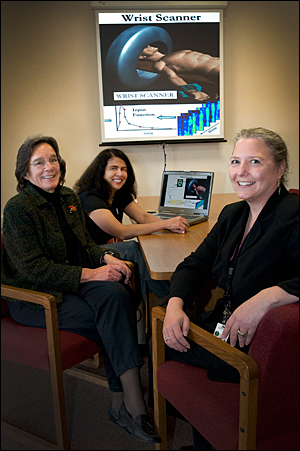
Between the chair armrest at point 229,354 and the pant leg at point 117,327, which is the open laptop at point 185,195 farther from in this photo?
the chair armrest at point 229,354

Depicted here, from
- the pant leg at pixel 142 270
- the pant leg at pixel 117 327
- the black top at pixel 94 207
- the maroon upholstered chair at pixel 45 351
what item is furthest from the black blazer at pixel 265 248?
the black top at pixel 94 207

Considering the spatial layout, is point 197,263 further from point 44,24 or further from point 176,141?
point 176,141

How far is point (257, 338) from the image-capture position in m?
0.59

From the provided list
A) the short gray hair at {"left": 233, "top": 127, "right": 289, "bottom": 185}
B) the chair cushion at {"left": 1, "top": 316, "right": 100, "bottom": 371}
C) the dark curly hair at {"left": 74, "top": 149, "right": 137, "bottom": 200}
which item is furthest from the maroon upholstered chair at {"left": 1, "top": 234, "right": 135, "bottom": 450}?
the dark curly hair at {"left": 74, "top": 149, "right": 137, "bottom": 200}

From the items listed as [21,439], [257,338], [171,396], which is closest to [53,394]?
[21,439]

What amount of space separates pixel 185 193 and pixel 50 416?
3.54 feet

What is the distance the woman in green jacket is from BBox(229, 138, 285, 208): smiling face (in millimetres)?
397

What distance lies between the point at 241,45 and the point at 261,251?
1.20ft

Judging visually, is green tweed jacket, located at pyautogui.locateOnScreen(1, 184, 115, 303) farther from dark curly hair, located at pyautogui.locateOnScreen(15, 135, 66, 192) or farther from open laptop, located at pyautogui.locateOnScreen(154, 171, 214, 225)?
open laptop, located at pyautogui.locateOnScreen(154, 171, 214, 225)

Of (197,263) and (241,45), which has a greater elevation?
(241,45)

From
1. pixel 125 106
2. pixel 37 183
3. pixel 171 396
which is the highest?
pixel 125 106

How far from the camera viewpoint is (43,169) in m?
0.81

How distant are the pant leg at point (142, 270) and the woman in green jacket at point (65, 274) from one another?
0.76 ft

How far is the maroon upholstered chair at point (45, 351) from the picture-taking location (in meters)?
0.55
